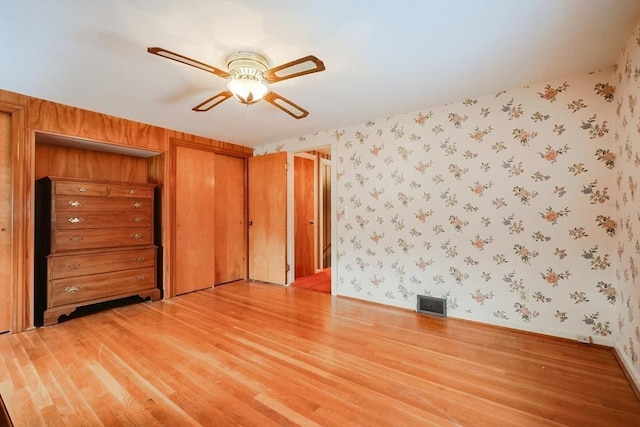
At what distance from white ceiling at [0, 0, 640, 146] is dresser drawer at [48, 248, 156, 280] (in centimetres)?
154

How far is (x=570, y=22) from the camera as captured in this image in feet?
5.19

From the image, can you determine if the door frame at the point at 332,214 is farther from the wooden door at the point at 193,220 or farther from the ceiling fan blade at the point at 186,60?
the ceiling fan blade at the point at 186,60

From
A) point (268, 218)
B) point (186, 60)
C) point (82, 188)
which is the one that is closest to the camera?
point (186, 60)

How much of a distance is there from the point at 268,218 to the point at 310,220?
831 mm

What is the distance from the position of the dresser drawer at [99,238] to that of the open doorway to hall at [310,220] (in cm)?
202

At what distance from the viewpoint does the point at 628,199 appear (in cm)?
182

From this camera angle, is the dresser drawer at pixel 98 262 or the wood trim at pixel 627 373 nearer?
the wood trim at pixel 627 373

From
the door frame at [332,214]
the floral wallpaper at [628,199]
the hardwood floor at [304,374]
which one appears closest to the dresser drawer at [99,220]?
the hardwood floor at [304,374]

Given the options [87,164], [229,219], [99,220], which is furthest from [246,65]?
[229,219]

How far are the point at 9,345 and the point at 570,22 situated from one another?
4.54 metres

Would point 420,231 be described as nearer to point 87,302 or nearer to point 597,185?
point 597,185

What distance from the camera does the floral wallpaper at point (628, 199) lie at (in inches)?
65.9

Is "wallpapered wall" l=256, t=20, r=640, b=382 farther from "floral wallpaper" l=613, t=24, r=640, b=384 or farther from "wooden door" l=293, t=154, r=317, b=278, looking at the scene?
"wooden door" l=293, t=154, r=317, b=278

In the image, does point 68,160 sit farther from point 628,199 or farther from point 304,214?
point 628,199
